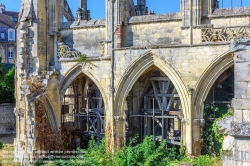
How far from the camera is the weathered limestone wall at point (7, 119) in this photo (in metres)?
18.6

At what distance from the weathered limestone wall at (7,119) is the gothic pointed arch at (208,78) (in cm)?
1211

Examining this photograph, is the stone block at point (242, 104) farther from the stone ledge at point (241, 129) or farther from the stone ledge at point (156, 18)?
the stone ledge at point (156, 18)

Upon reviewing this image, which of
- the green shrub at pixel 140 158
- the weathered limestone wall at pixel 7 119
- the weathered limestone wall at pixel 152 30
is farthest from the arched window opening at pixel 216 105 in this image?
the weathered limestone wall at pixel 7 119

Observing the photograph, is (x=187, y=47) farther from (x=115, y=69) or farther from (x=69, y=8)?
(x=69, y=8)

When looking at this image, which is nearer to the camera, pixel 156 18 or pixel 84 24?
pixel 156 18

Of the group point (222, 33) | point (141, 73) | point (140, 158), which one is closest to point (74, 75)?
point (141, 73)

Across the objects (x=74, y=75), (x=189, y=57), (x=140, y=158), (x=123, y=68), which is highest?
(x=189, y=57)

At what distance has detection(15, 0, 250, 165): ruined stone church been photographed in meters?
10.5

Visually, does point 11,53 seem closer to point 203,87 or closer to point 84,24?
point 84,24

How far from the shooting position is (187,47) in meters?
10.5

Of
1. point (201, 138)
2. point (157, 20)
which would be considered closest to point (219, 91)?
point (201, 138)

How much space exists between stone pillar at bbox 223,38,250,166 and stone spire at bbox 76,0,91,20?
12.0 meters

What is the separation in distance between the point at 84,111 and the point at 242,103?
435 inches

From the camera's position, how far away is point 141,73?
11.4m
